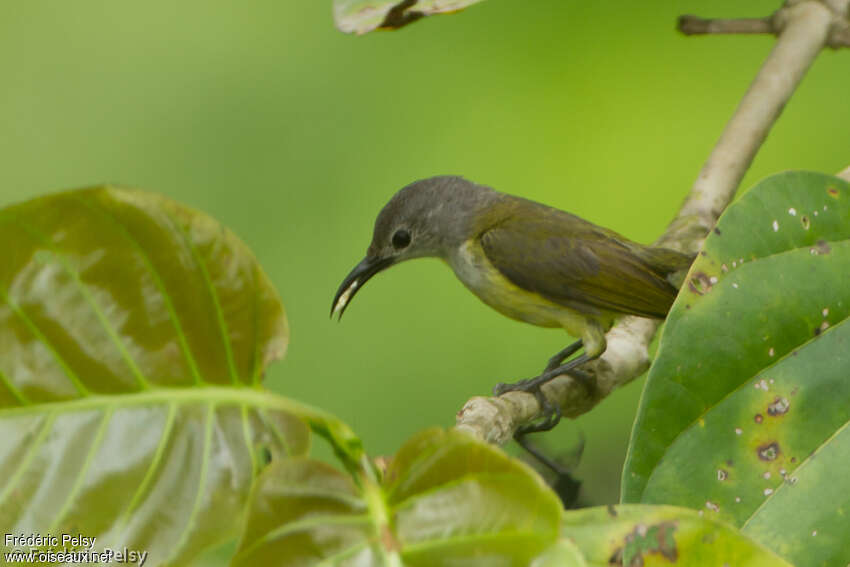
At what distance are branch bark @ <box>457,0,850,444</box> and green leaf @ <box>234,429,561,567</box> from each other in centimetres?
77

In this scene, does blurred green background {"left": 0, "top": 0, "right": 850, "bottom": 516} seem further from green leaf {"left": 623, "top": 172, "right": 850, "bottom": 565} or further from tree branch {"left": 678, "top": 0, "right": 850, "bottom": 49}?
green leaf {"left": 623, "top": 172, "right": 850, "bottom": 565}

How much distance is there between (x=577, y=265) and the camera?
1877mm

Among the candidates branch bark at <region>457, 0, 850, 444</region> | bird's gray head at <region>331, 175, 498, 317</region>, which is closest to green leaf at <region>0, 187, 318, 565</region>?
branch bark at <region>457, 0, 850, 444</region>

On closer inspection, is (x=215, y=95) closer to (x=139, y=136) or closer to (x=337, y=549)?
(x=139, y=136)

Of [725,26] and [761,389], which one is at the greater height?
[725,26]

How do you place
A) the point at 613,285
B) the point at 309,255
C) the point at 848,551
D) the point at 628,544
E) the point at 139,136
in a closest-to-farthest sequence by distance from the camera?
the point at 628,544, the point at 848,551, the point at 613,285, the point at 309,255, the point at 139,136

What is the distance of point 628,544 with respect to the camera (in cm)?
66

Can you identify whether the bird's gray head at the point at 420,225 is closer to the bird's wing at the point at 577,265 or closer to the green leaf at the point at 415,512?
the bird's wing at the point at 577,265

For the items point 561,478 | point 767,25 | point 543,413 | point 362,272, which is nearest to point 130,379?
point 543,413

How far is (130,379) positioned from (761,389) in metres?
0.55

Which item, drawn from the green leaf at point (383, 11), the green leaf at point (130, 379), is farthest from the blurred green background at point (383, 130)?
the green leaf at point (130, 379)

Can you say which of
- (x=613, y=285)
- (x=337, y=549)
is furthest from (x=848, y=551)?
(x=613, y=285)

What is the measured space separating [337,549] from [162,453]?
0.58ft

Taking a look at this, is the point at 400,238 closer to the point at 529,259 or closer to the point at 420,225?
the point at 420,225
